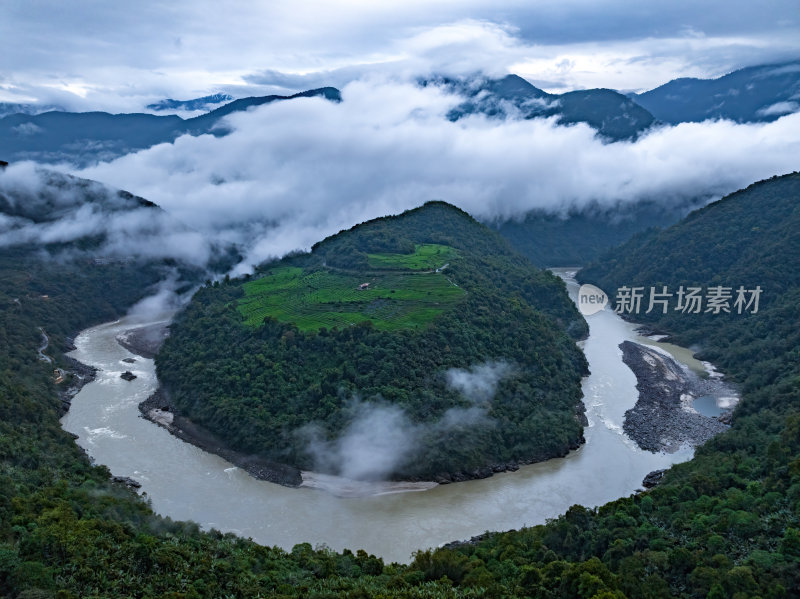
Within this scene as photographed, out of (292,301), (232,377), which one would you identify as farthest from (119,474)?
(292,301)

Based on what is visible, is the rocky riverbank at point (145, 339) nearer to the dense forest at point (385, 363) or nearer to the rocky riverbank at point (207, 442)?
the dense forest at point (385, 363)

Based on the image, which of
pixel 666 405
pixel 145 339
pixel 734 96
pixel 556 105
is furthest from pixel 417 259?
pixel 734 96

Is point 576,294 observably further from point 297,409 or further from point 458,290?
point 297,409

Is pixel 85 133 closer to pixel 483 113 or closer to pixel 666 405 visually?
pixel 483 113

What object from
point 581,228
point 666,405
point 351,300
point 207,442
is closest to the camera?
point 207,442

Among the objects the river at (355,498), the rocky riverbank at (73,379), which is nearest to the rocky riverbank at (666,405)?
the river at (355,498)

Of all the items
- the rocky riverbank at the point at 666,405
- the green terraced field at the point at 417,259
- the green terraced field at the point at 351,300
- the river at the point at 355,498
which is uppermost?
the green terraced field at the point at 417,259

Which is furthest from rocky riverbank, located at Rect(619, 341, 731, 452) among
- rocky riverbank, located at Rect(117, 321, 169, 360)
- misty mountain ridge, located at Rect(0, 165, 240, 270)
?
misty mountain ridge, located at Rect(0, 165, 240, 270)
